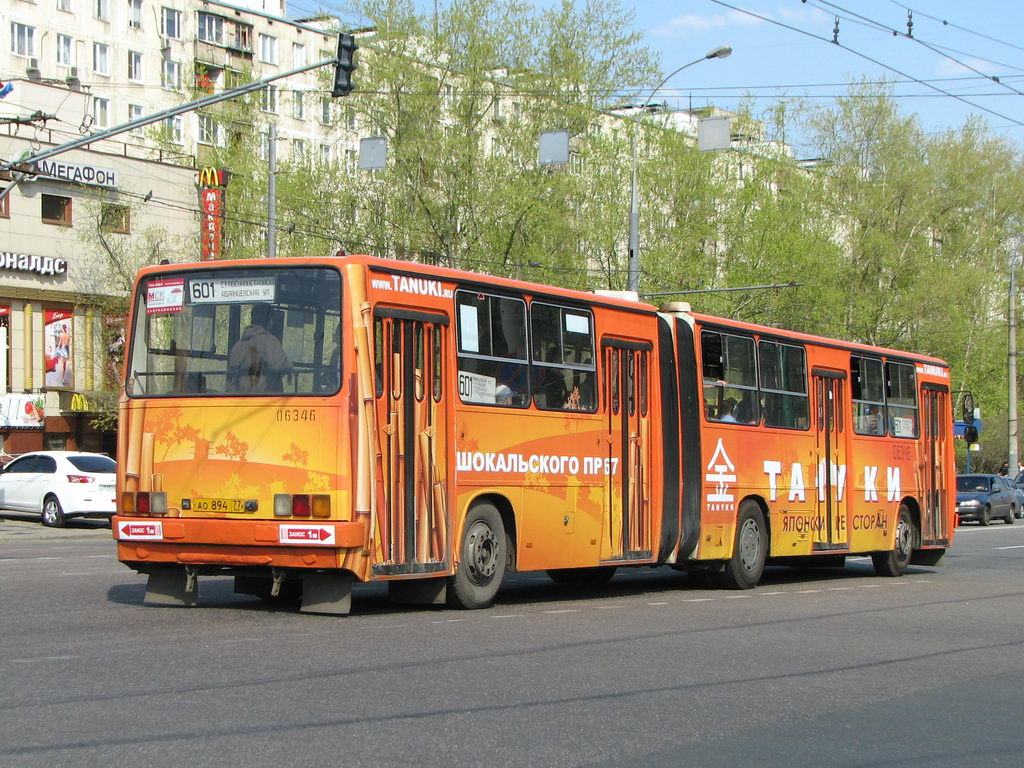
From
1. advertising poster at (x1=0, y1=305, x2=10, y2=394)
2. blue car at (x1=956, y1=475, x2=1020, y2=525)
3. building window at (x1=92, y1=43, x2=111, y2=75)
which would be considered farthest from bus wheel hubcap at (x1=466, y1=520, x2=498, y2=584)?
building window at (x1=92, y1=43, x2=111, y2=75)

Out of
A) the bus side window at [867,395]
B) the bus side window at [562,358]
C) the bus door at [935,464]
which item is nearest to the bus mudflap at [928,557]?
the bus door at [935,464]

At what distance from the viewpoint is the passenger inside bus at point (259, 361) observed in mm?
12320

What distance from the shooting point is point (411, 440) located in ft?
41.7

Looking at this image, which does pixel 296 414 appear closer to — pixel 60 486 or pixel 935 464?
pixel 935 464

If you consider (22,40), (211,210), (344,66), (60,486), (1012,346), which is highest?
(22,40)

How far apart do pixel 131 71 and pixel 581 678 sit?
6544 cm

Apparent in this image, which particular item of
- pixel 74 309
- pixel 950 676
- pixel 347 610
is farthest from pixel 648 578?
pixel 74 309

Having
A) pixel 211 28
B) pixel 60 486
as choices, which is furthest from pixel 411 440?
pixel 211 28

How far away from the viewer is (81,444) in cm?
4912

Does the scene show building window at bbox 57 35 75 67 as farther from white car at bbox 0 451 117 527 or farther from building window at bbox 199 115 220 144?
white car at bbox 0 451 117 527

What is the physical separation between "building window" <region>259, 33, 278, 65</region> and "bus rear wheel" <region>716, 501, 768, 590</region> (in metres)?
62.7

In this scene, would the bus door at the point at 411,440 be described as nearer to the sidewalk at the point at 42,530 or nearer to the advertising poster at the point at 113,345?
the sidewalk at the point at 42,530

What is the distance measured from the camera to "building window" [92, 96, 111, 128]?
68000 mm

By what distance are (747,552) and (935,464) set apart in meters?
6.51
